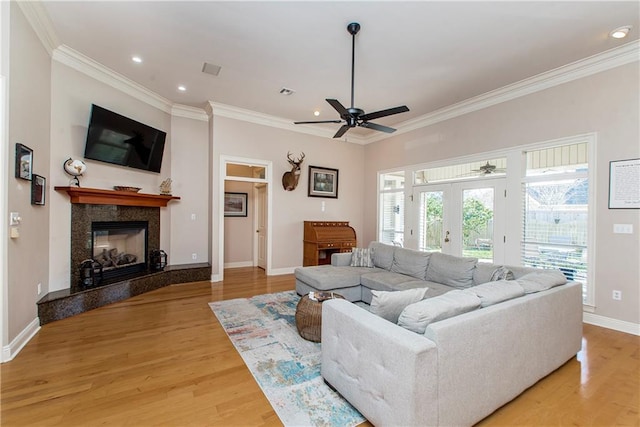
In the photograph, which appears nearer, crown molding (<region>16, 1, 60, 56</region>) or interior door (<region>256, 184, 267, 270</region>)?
crown molding (<region>16, 1, 60, 56</region>)

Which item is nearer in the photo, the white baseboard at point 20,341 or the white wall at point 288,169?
the white baseboard at point 20,341

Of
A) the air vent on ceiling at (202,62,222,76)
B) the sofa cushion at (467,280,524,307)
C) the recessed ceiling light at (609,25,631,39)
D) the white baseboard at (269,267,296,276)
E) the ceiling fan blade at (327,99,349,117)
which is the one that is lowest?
the white baseboard at (269,267,296,276)

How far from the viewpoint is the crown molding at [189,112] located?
208 inches

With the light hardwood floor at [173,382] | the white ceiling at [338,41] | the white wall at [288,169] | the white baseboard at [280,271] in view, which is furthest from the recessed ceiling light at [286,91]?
the light hardwood floor at [173,382]

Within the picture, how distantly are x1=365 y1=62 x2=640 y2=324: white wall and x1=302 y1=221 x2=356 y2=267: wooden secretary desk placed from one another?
3.00 metres

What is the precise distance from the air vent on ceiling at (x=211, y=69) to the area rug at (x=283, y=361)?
324cm

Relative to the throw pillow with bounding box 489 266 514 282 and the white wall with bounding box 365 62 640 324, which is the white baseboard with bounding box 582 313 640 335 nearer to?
the white wall with bounding box 365 62 640 324

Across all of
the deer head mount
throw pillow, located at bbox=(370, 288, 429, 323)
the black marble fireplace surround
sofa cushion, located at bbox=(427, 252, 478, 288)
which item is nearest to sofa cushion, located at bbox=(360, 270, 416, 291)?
sofa cushion, located at bbox=(427, 252, 478, 288)

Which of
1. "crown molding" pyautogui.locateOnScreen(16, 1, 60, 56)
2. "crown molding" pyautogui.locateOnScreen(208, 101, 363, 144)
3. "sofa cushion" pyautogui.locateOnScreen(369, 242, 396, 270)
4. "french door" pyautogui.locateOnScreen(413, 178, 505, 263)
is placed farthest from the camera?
"crown molding" pyautogui.locateOnScreen(208, 101, 363, 144)

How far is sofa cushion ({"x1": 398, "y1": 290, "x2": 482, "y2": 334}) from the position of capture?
5.45 ft

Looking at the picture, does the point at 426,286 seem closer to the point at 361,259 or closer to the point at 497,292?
the point at 361,259

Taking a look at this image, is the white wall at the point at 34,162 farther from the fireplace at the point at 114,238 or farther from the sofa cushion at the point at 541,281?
the sofa cushion at the point at 541,281

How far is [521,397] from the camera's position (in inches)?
79.9

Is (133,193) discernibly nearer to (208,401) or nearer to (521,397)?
(208,401)
